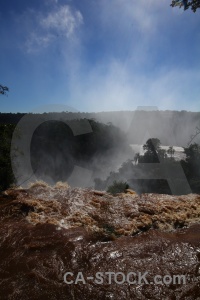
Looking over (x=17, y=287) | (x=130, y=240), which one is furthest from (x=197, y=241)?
(x=17, y=287)

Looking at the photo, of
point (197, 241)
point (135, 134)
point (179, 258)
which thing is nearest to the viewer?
point (179, 258)

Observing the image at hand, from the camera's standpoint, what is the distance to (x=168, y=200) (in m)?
5.56

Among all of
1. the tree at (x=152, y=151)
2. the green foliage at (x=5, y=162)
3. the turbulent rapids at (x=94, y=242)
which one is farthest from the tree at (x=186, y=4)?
the tree at (x=152, y=151)

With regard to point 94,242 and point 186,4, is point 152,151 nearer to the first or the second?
point 186,4

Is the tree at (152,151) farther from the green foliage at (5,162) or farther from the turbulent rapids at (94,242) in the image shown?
the turbulent rapids at (94,242)

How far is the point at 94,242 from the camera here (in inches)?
150

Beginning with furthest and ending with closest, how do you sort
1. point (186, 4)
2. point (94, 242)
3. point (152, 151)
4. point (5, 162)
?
point (152, 151) → point (5, 162) → point (186, 4) → point (94, 242)

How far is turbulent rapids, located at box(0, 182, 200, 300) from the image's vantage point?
283 centimetres

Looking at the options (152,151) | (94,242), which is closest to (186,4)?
(94,242)

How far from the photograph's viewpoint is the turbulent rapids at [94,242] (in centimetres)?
283

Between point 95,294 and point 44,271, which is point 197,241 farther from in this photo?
point 44,271

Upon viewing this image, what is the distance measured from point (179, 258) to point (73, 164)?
95.5 feet

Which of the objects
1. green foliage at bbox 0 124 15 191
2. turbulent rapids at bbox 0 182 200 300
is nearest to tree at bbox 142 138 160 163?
green foliage at bbox 0 124 15 191

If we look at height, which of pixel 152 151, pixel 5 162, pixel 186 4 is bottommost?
pixel 5 162
